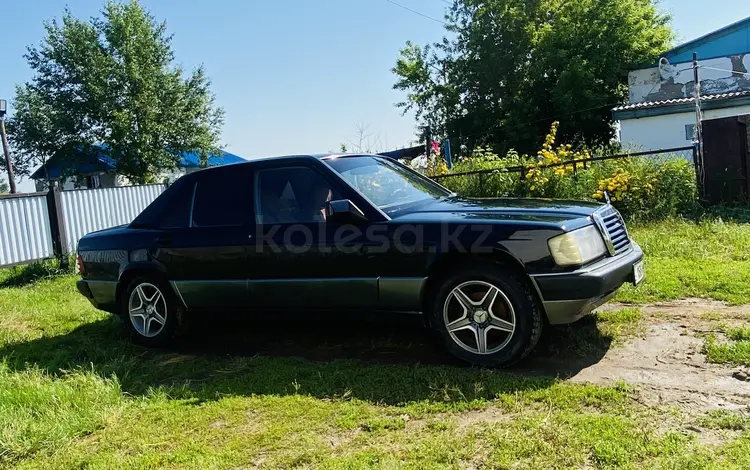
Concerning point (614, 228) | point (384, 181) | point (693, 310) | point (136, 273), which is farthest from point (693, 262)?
point (136, 273)

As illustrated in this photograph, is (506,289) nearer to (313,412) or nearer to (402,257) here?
(402,257)

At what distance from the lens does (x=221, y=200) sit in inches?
193

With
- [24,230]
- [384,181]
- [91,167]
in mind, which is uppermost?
[91,167]

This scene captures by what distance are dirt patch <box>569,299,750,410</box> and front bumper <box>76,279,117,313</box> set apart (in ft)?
13.6

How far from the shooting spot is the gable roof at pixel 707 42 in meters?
22.1

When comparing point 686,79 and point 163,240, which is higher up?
point 686,79

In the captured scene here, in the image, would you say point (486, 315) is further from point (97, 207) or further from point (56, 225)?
point (97, 207)

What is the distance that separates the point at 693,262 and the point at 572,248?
3.43m

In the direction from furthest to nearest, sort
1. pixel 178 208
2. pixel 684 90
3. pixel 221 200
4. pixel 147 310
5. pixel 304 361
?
1. pixel 684 90
2. pixel 147 310
3. pixel 178 208
4. pixel 221 200
5. pixel 304 361

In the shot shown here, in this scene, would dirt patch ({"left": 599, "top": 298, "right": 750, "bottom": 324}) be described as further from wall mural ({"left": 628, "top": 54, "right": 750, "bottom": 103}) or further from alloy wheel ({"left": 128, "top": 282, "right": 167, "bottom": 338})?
wall mural ({"left": 628, "top": 54, "right": 750, "bottom": 103})

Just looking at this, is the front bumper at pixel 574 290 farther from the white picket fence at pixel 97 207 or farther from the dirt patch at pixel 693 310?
the white picket fence at pixel 97 207

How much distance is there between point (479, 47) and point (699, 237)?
24146 mm

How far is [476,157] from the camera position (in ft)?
44.8

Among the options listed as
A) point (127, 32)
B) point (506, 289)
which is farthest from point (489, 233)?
point (127, 32)
